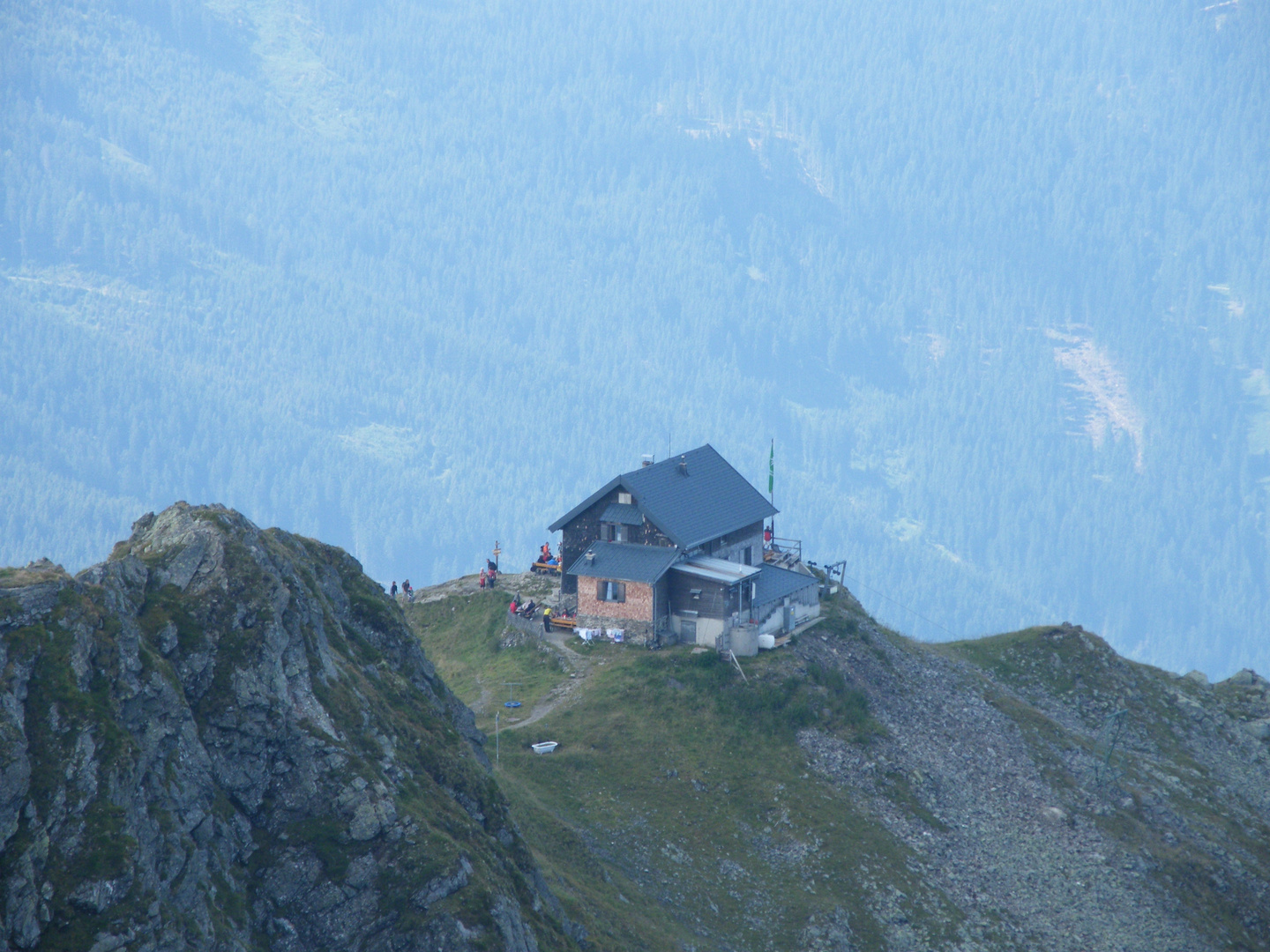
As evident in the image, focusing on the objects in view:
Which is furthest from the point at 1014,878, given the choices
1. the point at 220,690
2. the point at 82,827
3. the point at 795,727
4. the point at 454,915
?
the point at 82,827

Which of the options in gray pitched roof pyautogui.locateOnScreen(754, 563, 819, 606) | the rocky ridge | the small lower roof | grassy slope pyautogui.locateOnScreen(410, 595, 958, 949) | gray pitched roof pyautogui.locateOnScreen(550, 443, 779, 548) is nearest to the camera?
grassy slope pyautogui.locateOnScreen(410, 595, 958, 949)

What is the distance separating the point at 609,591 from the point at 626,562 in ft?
6.31

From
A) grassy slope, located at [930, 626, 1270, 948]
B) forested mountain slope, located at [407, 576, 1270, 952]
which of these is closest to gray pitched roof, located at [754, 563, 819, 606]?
forested mountain slope, located at [407, 576, 1270, 952]

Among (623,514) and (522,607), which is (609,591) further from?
(522,607)

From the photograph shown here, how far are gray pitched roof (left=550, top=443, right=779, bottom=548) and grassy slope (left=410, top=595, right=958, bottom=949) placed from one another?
25.9 feet

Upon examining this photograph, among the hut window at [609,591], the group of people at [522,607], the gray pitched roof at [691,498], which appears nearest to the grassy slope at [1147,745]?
the gray pitched roof at [691,498]

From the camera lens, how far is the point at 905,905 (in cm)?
5188

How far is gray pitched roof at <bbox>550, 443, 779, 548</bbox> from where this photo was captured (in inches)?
2712

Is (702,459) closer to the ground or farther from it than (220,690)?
farther from it

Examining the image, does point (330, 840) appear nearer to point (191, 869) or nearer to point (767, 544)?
point (191, 869)

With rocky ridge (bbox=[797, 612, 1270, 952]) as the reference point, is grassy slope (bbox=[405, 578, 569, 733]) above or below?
above

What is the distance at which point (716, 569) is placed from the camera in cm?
6688

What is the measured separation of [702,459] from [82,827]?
5361 cm

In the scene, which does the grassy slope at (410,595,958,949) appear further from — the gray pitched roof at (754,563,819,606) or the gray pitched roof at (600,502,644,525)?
the gray pitched roof at (600,502,644,525)
